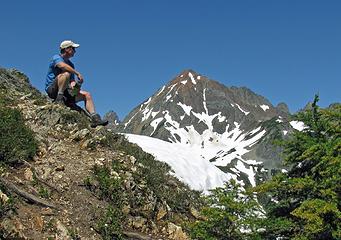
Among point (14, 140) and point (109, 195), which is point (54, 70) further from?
point (109, 195)

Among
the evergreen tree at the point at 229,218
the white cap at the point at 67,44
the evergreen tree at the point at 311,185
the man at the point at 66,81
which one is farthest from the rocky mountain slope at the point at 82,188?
the white cap at the point at 67,44

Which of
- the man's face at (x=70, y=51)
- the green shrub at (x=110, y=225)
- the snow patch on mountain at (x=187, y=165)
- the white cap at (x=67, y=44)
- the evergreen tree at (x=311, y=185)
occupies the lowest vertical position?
the green shrub at (x=110, y=225)

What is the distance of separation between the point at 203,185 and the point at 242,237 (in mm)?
12169

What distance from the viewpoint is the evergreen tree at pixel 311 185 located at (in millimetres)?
11891

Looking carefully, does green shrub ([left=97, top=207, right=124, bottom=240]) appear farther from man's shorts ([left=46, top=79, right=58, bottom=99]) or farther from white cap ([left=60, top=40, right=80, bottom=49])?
white cap ([left=60, top=40, right=80, bottom=49])

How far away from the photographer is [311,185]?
12.5 metres

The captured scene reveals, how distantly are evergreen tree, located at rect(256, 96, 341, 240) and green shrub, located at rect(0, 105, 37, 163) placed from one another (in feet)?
21.3

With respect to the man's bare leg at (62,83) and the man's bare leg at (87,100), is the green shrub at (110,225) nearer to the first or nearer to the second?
the man's bare leg at (87,100)

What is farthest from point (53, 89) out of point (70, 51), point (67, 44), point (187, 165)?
point (187, 165)

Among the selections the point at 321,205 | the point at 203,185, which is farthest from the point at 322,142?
the point at 203,185

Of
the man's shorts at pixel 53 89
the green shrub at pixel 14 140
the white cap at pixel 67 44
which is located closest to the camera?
the white cap at pixel 67 44

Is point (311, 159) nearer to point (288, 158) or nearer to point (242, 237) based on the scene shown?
point (288, 158)

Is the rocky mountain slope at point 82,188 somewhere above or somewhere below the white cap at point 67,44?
below

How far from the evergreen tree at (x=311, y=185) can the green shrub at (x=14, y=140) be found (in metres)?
6.49
